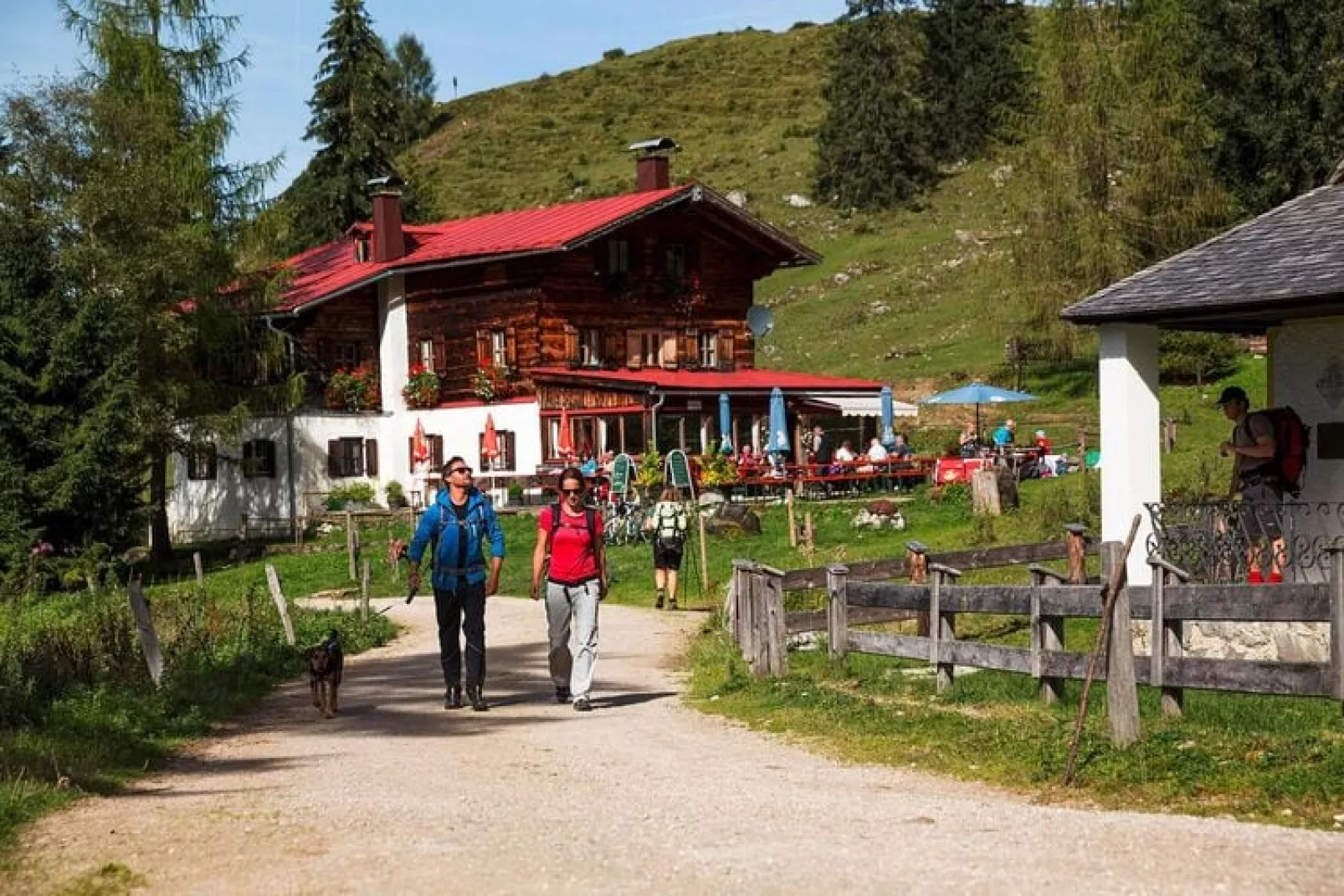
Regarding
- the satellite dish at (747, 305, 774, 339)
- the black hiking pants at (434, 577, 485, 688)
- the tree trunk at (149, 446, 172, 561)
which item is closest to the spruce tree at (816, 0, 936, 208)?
the satellite dish at (747, 305, 774, 339)

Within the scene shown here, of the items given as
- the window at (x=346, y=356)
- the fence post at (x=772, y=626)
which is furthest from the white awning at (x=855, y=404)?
the fence post at (x=772, y=626)

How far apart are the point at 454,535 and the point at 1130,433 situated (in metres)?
6.74

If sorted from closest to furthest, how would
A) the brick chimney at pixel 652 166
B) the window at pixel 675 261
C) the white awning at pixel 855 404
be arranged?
1. the white awning at pixel 855 404
2. the window at pixel 675 261
3. the brick chimney at pixel 652 166

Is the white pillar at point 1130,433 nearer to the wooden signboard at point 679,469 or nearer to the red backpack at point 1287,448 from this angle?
the red backpack at point 1287,448

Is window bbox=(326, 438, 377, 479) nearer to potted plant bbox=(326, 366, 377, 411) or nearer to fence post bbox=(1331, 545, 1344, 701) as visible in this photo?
potted plant bbox=(326, 366, 377, 411)

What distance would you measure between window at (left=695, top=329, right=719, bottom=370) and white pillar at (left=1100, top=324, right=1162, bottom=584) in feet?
106

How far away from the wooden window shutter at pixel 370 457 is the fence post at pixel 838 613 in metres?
34.0

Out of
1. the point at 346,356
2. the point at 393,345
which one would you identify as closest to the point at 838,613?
the point at 393,345

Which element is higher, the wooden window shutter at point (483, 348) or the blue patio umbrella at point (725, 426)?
the wooden window shutter at point (483, 348)

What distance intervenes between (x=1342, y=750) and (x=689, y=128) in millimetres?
103285

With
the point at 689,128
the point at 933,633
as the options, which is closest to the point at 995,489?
the point at 933,633

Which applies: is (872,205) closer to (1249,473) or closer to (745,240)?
(745,240)

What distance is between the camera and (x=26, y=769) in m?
10.8

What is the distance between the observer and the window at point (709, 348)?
49.5 m
